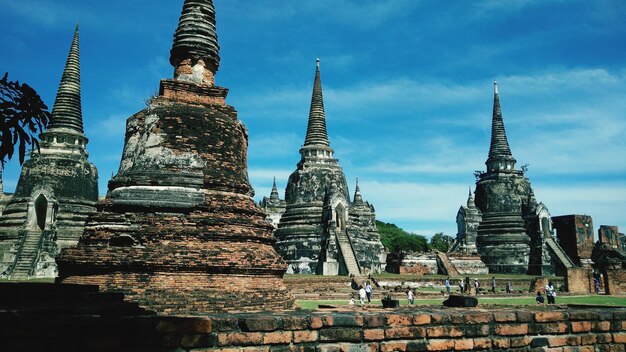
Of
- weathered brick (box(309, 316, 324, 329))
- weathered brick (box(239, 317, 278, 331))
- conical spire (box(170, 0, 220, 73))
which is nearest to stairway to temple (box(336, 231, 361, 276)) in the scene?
conical spire (box(170, 0, 220, 73))

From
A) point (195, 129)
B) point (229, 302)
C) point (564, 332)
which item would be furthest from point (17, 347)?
point (195, 129)

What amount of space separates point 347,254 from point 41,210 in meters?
17.2

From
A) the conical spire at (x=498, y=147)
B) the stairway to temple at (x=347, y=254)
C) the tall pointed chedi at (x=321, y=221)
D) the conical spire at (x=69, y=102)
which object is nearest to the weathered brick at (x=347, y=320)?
the stairway to temple at (x=347, y=254)

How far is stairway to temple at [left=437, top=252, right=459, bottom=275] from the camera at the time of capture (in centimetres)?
3481

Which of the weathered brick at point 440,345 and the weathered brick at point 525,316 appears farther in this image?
the weathered brick at point 525,316

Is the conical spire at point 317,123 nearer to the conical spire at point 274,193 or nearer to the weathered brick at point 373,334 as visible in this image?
the conical spire at point 274,193

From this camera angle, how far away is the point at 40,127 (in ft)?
14.4

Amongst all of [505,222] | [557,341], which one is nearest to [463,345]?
[557,341]

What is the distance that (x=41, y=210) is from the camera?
2697cm

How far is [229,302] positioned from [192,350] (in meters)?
6.34

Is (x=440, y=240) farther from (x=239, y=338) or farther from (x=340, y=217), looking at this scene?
(x=239, y=338)

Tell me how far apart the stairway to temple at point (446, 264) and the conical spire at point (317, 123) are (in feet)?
38.0

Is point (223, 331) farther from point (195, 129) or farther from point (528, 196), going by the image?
point (528, 196)

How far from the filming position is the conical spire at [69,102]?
28969 millimetres
